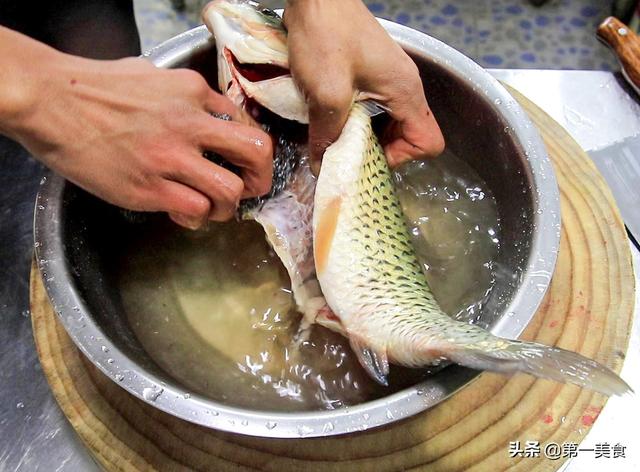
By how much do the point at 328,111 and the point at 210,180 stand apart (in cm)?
15

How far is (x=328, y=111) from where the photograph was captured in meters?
0.71

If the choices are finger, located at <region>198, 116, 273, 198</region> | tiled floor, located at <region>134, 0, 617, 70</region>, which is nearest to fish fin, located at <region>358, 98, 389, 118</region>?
finger, located at <region>198, 116, 273, 198</region>

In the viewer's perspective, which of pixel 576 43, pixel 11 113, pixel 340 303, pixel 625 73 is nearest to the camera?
pixel 11 113

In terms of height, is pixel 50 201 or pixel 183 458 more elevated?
pixel 50 201

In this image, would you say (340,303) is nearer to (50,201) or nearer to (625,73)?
(50,201)

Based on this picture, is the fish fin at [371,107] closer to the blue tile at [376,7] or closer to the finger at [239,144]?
the finger at [239,144]

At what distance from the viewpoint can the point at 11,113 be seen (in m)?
0.58

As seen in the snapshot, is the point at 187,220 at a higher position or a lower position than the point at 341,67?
lower

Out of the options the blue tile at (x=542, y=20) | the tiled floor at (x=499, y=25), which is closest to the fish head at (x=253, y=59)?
the tiled floor at (x=499, y=25)

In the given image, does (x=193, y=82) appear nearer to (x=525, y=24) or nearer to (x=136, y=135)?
(x=136, y=135)

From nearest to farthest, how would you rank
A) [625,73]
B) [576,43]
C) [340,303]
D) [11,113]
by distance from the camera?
[11,113], [340,303], [625,73], [576,43]

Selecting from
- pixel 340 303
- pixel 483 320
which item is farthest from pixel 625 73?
pixel 340 303

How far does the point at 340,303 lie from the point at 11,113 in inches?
14.5

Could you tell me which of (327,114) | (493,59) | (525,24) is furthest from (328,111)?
(525,24)
